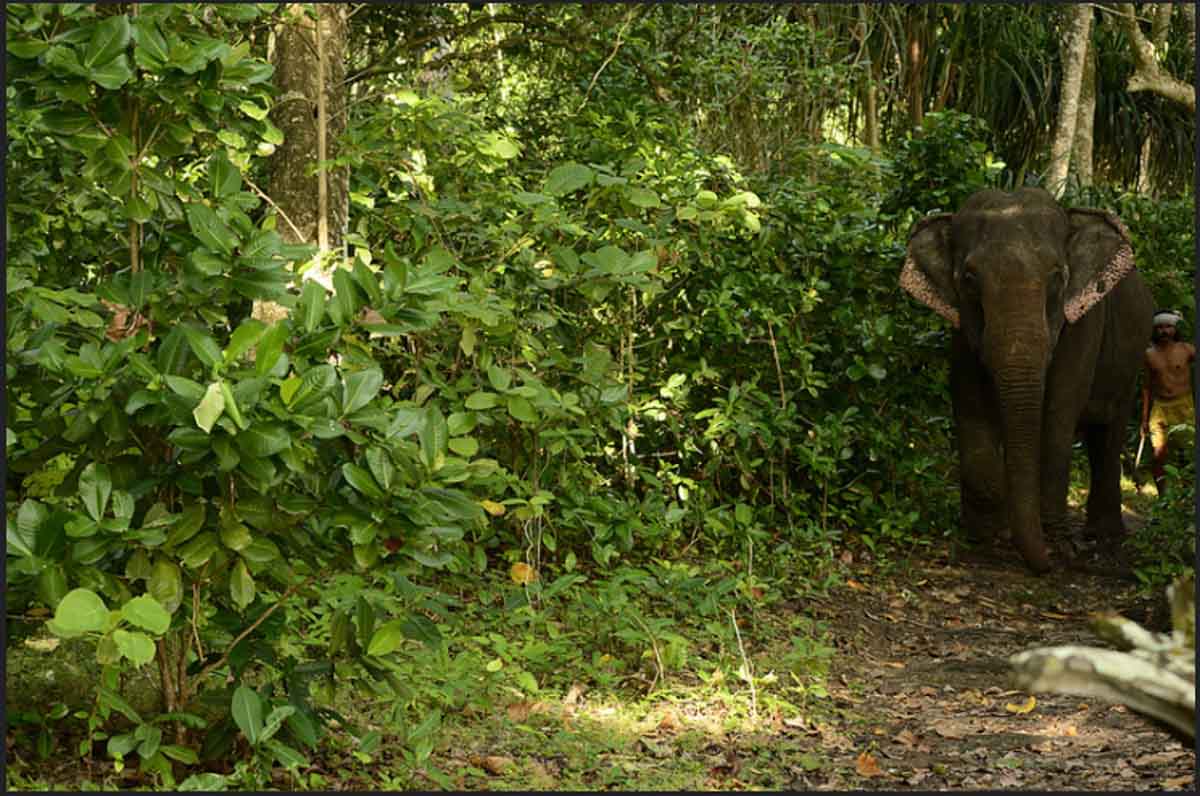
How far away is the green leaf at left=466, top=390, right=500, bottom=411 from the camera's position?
4906 millimetres

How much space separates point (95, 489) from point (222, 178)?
103 cm

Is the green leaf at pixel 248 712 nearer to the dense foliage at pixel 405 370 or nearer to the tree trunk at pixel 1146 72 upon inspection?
the dense foliage at pixel 405 370

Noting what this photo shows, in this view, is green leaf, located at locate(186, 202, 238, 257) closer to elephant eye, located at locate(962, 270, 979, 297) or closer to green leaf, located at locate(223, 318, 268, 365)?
green leaf, located at locate(223, 318, 268, 365)

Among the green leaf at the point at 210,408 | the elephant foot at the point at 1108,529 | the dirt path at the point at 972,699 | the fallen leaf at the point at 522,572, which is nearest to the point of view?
the green leaf at the point at 210,408

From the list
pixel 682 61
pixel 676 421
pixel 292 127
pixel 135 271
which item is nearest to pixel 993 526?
pixel 676 421

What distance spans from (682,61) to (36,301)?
5.54 meters

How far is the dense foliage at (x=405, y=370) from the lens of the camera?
3.91 m

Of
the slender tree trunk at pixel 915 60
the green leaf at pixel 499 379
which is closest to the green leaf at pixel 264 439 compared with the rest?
the green leaf at pixel 499 379

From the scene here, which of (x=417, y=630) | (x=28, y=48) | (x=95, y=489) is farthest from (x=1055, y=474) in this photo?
(x=28, y=48)

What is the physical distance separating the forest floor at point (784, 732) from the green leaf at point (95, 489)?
2.67 feet

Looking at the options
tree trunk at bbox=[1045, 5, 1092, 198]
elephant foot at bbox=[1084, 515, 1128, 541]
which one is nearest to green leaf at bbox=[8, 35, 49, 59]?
elephant foot at bbox=[1084, 515, 1128, 541]

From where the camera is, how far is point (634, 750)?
5.08 meters

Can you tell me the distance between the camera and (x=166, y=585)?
4004 mm

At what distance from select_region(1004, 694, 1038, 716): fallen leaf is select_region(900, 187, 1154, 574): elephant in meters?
2.44
